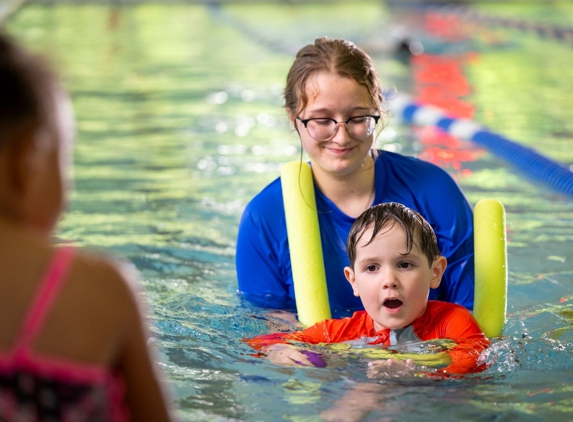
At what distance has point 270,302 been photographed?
371cm

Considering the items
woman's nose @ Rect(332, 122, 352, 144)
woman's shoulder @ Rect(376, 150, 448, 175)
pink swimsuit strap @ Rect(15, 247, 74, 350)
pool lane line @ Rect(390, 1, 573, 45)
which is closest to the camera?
pink swimsuit strap @ Rect(15, 247, 74, 350)

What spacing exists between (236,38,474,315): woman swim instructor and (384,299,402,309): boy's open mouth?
62 cm

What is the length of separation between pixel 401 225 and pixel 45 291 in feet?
5.75

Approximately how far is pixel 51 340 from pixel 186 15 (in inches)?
773

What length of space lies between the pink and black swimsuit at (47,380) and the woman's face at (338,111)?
2.00m

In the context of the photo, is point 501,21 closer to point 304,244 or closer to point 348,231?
point 348,231

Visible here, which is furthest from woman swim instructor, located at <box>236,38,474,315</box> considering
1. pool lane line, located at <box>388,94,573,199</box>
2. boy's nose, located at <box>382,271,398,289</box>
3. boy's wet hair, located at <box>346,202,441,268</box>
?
pool lane line, located at <box>388,94,573,199</box>

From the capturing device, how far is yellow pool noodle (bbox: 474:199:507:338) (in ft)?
10.6

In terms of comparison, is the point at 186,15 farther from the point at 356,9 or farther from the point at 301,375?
the point at 301,375

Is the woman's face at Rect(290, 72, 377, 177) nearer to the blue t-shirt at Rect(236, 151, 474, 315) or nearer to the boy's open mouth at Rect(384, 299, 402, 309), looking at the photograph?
the blue t-shirt at Rect(236, 151, 474, 315)

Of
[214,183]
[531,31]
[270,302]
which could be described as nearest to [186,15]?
[531,31]

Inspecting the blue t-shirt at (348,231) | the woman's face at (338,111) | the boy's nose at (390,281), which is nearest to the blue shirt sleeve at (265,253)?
the blue t-shirt at (348,231)

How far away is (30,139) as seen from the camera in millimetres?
1332

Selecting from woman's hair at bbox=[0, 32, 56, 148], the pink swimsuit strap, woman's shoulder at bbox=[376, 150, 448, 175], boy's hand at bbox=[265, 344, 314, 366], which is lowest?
boy's hand at bbox=[265, 344, 314, 366]
